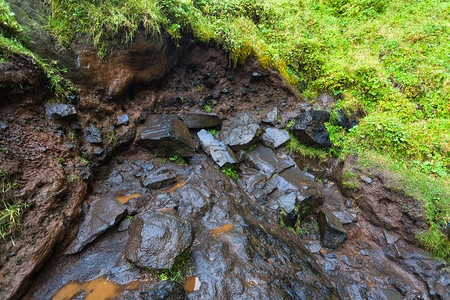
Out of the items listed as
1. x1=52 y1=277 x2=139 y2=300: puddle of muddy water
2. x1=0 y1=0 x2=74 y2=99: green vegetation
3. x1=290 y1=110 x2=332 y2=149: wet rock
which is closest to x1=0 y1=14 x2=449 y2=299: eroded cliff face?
x1=52 y1=277 x2=139 y2=300: puddle of muddy water

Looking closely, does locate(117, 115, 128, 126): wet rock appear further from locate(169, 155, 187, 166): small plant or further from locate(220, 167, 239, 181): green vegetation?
locate(220, 167, 239, 181): green vegetation

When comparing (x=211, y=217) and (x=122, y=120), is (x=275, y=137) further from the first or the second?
(x=122, y=120)

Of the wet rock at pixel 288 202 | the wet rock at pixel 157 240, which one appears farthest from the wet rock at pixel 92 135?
the wet rock at pixel 288 202

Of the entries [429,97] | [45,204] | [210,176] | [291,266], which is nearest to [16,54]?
[45,204]

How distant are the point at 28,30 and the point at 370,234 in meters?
6.97

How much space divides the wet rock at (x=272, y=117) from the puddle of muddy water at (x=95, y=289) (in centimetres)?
453

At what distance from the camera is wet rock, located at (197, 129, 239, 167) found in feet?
13.5

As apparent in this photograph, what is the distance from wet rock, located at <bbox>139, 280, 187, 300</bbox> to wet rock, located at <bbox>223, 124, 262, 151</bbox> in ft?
10.4

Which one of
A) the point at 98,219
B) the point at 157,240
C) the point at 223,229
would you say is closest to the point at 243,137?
the point at 223,229

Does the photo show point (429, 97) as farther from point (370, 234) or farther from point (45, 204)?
point (45, 204)

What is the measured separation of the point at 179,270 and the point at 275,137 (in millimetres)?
3845

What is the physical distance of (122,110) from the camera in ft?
13.0

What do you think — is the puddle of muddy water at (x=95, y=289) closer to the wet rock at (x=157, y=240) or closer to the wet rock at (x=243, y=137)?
the wet rock at (x=157, y=240)

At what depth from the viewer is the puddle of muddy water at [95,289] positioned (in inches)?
73.9
